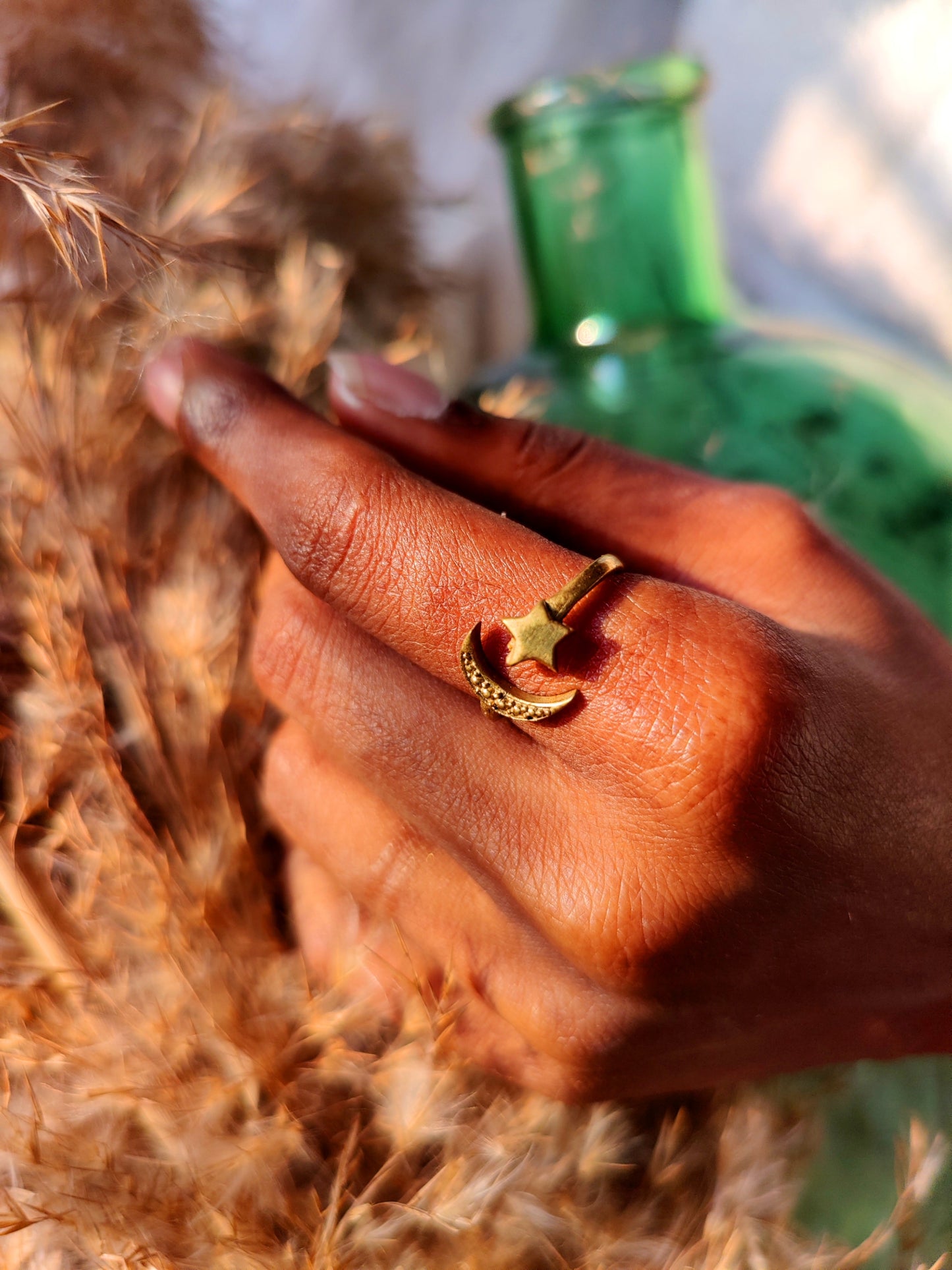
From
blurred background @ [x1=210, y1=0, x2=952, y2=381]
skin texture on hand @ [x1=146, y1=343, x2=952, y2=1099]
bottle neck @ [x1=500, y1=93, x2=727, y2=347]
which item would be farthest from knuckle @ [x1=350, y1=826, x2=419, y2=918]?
blurred background @ [x1=210, y1=0, x2=952, y2=381]

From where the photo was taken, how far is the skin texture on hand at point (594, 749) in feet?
1.42

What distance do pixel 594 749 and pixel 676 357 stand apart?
377mm

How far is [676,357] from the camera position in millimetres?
699

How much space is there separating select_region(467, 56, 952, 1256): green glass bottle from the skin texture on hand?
0.38 feet

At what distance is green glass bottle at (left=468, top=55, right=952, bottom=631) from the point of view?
658 mm

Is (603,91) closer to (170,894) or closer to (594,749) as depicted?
(594,749)

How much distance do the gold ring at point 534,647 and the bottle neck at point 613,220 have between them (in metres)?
0.35

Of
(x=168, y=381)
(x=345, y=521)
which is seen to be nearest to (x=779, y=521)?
(x=345, y=521)

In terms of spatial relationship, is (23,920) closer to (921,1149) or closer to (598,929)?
(598,929)

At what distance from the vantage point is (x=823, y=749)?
0.44 m

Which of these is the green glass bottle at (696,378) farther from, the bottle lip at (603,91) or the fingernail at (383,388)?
the fingernail at (383,388)

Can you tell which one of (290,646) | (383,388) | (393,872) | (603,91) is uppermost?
(603,91)

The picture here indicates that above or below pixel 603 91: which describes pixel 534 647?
below

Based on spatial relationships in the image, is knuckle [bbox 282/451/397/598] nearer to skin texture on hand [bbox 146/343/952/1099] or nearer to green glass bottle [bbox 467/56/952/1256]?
skin texture on hand [bbox 146/343/952/1099]
